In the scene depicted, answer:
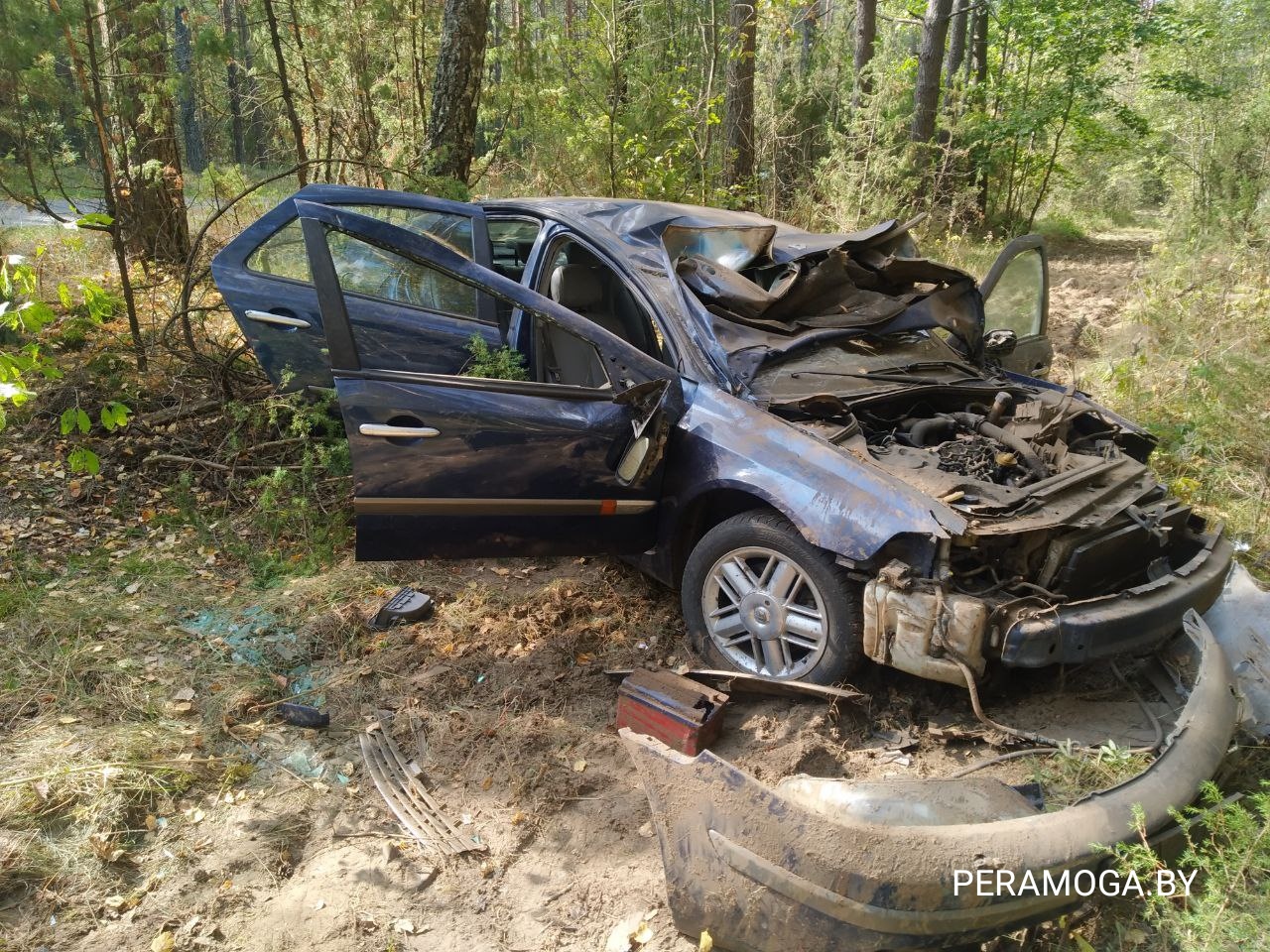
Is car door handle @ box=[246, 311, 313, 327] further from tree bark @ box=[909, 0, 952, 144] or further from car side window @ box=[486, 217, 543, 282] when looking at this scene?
tree bark @ box=[909, 0, 952, 144]

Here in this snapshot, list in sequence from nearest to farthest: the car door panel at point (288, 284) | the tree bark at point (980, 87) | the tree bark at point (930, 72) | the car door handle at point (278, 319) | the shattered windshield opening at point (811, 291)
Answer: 1. the shattered windshield opening at point (811, 291)
2. the car door panel at point (288, 284)
3. the car door handle at point (278, 319)
4. the tree bark at point (930, 72)
5. the tree bark at point (980, 87)

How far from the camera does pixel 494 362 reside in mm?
3816

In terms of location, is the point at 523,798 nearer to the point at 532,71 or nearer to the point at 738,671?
the point at 738,671

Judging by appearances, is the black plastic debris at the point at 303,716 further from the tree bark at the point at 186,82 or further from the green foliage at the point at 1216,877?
the tree bark at the point at 186,82

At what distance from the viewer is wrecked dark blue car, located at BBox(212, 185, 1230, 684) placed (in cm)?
269

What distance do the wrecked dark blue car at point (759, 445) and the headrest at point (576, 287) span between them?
0.01 metres

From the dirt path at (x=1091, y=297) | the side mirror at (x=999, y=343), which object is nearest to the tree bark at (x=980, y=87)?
the dirt path at (x=1091, y=297)

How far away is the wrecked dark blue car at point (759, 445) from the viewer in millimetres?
2693

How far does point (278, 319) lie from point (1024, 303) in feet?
14.4

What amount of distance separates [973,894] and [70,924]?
7.83 feet

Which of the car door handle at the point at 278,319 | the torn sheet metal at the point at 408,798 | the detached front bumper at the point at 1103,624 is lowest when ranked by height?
the torn sheet metal at the point at 408,798

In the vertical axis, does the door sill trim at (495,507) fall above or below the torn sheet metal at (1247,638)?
above

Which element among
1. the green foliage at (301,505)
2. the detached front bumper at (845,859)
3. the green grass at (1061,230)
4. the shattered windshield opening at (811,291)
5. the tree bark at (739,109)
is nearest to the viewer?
the detached front bumper at (845,859)

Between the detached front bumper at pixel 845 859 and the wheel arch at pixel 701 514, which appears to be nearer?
the detached front bumper at pixel 845 859
